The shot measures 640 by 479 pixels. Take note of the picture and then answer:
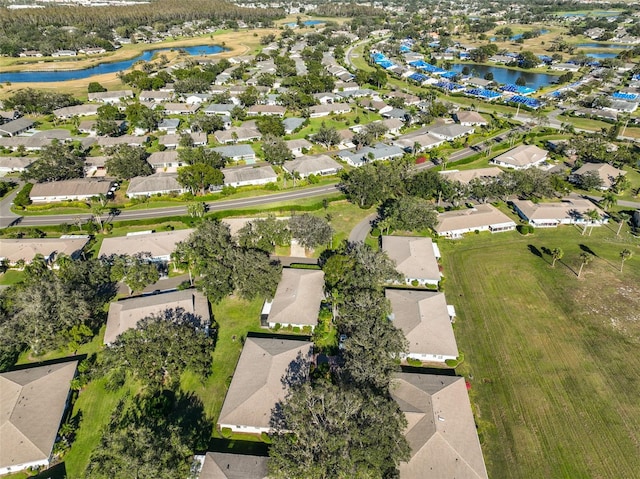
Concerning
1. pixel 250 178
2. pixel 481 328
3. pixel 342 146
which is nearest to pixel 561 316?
pixel 481 328

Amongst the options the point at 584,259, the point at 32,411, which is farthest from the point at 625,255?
the point at 32,411

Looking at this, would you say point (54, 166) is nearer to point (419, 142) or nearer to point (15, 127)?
point (15, 127)

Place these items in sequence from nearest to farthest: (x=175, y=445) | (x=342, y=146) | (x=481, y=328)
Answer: (x=175, y=445) < (x=481, y=328) < (x=342, y=146)

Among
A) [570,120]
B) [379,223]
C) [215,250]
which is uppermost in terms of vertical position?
[215,250]

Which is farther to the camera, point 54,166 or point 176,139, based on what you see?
point 176,139

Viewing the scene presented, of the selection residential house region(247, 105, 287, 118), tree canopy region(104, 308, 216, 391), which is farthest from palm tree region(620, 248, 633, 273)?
residential house region(247, 105, 287, 118)

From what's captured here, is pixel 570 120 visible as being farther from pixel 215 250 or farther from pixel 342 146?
pixel 215 250
